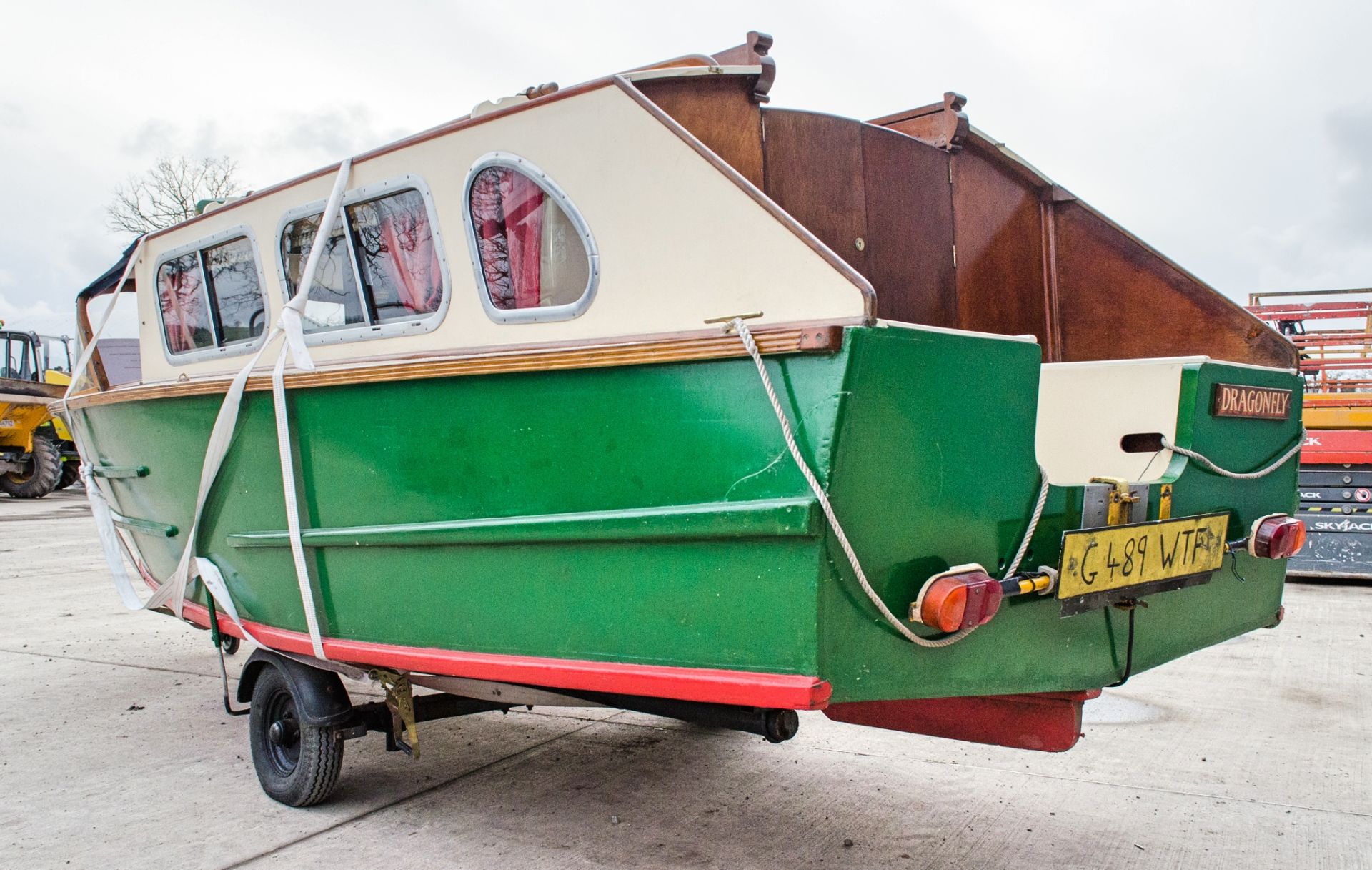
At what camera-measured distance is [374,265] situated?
3.42 m

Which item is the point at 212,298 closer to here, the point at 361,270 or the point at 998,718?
the point at 361,270

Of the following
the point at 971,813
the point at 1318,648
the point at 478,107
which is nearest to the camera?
the point at 478,107

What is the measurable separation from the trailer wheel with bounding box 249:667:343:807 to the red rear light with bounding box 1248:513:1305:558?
10.1 ft

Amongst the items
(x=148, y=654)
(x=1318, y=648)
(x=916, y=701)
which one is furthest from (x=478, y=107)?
(x=1318, y=648)

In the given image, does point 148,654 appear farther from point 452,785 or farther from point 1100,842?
point 1100,842

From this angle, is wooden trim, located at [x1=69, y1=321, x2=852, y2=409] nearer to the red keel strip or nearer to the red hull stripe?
the red hull stripe

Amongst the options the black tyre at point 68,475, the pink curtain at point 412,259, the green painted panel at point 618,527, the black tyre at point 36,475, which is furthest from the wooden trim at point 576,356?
the black tyre at point 68,475

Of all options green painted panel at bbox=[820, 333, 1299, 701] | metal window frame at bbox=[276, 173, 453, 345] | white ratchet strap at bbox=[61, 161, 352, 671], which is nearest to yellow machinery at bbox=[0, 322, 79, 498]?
white ratchet strap at bbox=[61, 161, 352, 671]

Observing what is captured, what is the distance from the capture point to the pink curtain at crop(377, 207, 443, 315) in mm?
3230

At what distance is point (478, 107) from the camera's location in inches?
133

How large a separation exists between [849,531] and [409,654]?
1.51 metres

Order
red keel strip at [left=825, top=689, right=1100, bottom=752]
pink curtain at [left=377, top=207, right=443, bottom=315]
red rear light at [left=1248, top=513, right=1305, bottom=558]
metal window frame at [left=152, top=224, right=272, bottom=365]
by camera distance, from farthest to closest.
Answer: metal window frame at [left=152, top=224, right=272, bottom=365] < red rear light at [left=1248, top=513, right=1305, bottom=558] < pink curtain at [left=377, top=207, right=443, bottom=315] < red keel strip at [left=825, top=689, right=1100, bottom=752]

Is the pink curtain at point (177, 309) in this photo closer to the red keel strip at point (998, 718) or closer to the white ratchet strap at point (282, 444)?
the white ratchet strap at point (282, 444)

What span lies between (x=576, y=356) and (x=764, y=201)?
1.97ft
